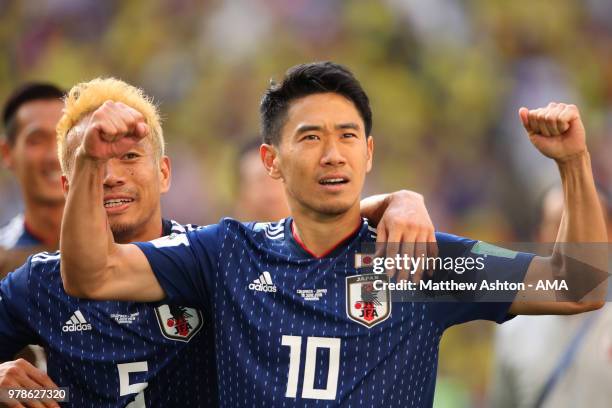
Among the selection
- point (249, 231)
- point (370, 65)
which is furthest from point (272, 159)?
point (370, 65)

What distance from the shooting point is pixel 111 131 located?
3.13 metres

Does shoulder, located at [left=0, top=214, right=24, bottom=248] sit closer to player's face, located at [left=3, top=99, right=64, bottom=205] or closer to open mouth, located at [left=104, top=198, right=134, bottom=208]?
player's face, located at [left=3, top=99, right=64, bottom=205]

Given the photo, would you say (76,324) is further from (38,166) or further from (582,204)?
(38,166)

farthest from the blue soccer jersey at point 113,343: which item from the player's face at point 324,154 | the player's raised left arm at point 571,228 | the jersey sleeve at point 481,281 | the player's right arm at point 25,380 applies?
the player's raised left arm at point 571,228

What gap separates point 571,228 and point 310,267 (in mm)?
879

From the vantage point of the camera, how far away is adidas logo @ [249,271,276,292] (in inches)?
138

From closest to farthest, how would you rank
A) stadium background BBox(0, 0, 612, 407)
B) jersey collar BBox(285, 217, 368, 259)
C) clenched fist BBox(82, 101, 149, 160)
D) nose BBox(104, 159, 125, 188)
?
clenched fist BBox(82, 101, 149, 160) → jersey collar BBox(285, 217, 368, 259) → nose BBox(104, 159, 125, 188) → stadium background BBox(0, 0, 612, 407)

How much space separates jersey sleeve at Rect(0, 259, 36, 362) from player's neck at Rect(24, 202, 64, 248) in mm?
2346

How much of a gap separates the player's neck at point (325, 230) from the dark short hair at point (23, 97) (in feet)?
9.89

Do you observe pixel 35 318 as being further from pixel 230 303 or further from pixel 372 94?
pixel 372 94

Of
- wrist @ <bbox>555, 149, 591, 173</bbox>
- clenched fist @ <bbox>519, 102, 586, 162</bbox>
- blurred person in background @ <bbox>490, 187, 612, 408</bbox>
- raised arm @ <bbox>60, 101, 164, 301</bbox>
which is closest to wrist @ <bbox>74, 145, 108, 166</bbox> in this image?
raised arm @ <bbox>60, 101, 164, 301</bbox>

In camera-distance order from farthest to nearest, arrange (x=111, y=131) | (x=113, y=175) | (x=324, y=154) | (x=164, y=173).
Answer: (x=164, y=173) → (x=113, y=175) → (x=324, y=154) → (x=111, y=131)

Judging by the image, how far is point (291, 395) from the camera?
132 inches

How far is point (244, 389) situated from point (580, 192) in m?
1.26
